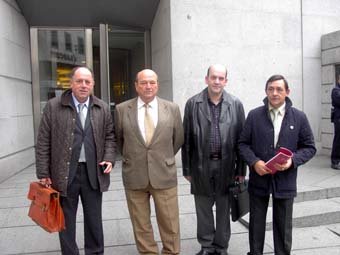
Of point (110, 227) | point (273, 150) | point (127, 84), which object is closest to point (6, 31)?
point (127, 84)

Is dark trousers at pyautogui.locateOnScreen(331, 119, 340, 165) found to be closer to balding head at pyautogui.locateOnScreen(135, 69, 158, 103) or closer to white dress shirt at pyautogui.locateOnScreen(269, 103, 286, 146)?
white dress shirt at pyautogui.locateOnScreen(269, 103, 286, 146)

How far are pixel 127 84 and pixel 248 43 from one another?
3.49 metres

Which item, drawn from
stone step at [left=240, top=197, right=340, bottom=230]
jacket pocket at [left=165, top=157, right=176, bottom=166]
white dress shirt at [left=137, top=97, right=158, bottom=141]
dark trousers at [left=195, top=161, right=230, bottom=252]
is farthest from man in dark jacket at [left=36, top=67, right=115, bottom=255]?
stone step at [left=240, top=197, right=340, bottom=230]

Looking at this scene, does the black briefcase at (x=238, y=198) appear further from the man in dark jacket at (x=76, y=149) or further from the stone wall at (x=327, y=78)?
the stone wall at (x=327, y=78)

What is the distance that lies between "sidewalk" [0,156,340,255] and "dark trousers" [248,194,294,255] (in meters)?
0.46

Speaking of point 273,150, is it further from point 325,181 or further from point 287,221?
point 325,181

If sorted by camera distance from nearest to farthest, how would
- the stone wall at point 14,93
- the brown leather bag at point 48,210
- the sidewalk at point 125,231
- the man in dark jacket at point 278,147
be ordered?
the brown leather bag at point 48,210 < the man in dark jacket at point 278,147 < the sidewalk at point 125,231 < the stone wall at point 14,93

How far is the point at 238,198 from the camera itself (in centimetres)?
361

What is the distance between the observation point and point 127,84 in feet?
32.6

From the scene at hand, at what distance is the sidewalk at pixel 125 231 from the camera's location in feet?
13.1

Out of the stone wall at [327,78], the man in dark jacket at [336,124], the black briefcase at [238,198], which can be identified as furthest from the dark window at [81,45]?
the black briefcase at [238,198]

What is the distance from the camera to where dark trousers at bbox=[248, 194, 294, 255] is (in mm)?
3314

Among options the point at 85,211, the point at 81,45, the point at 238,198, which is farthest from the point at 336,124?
the point at 81,45

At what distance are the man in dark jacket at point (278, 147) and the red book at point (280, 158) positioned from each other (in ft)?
0.16
